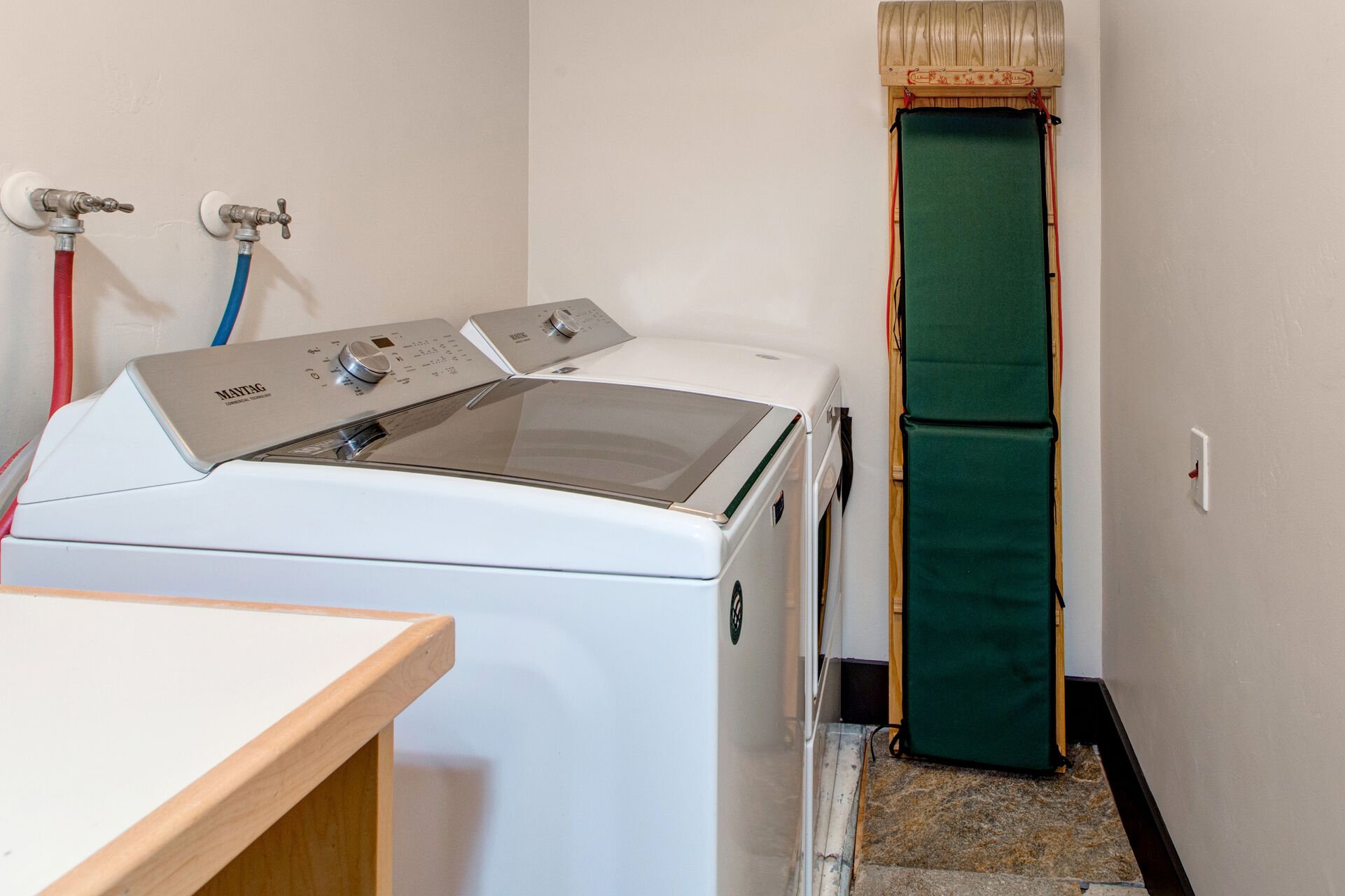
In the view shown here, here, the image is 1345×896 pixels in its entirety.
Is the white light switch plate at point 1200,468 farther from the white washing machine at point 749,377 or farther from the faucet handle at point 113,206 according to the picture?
the faucet handle at point 113,206

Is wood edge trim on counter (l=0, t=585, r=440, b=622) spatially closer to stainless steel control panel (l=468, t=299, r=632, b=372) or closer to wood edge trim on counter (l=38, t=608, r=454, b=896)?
wood edge trim on counter (l=38, t=608, r=454, b=896)

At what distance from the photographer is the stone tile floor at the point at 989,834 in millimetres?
1976

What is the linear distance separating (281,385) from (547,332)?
35.1 inches

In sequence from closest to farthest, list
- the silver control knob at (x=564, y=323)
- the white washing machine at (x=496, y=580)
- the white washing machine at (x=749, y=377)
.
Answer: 1. the white washing machine at (x=496, y=580)
2. the white washing machine at (x=749, y=377)
3. the silver control knob at (x=564, y=323)

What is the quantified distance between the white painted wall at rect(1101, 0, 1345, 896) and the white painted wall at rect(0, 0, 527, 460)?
152 centimetres

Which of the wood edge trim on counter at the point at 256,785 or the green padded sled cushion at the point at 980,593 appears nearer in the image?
the wood edge trim on counter at the point at 256,785

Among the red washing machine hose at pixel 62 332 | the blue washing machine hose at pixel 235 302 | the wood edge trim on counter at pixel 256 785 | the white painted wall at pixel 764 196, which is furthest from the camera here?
the white painted wall at pixel 764 196

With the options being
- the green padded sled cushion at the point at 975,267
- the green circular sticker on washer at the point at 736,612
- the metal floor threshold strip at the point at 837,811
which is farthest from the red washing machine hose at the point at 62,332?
the green padded sled cushion at the point at 975,267

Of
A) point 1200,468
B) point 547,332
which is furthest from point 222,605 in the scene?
point 1200,468

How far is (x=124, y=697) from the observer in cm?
57

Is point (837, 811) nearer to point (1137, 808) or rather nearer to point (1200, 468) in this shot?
point (1137, 808)

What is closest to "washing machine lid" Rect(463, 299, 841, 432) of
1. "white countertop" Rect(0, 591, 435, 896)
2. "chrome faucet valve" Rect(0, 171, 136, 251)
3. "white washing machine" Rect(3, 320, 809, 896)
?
"white washing machine" Rect(3, 320, 809, 896)

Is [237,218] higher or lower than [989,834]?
higher

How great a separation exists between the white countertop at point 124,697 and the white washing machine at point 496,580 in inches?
10.5
